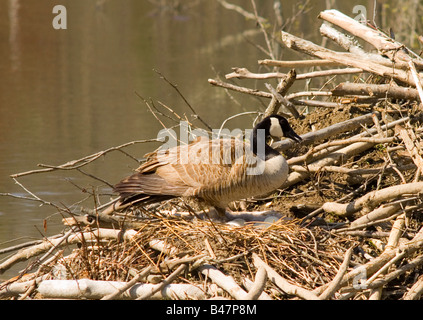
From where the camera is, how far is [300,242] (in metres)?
5.07

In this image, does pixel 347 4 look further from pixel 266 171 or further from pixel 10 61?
pixel 266 171

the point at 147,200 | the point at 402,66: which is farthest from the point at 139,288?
the point at 402,66

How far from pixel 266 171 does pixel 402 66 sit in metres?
1.38

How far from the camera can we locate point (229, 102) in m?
15.0

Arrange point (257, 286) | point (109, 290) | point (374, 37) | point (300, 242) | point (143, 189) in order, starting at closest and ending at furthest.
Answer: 1. point (257, 286)
2. point (109, 290)
3. point (300, 242)
4. point (143, 189)
5. point (374, 37)

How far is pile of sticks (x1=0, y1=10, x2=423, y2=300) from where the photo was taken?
4.71 metres

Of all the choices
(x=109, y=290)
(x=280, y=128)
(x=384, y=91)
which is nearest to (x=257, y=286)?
(x=109, y=290)

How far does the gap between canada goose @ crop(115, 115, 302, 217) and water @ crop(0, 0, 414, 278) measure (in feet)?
1.97

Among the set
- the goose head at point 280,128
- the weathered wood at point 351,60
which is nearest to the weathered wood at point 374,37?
the weathered wood at point 351,60

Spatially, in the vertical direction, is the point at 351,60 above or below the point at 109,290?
above

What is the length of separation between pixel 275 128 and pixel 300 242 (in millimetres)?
1240

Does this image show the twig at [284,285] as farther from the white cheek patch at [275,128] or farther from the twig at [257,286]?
Result: the white cheek patch at [275,128]

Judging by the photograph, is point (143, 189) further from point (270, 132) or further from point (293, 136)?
point (293, 136)

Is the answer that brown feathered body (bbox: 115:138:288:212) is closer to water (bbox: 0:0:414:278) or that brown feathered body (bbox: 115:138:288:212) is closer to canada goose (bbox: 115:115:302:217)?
canada goose (bbox: 115:115:302:217)
